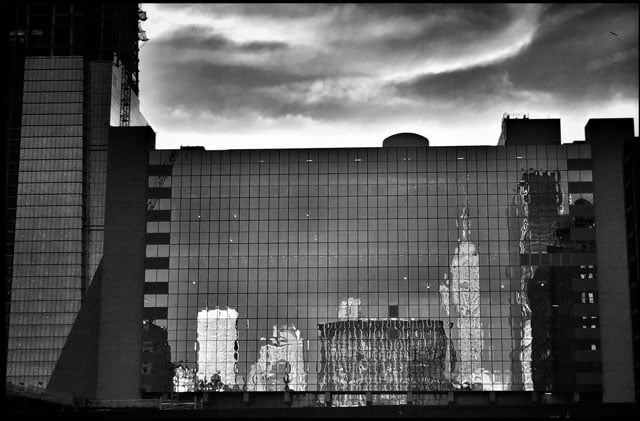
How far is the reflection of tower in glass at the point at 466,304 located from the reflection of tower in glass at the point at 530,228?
520cm

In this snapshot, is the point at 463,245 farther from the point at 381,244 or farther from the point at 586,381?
the point at 586,381

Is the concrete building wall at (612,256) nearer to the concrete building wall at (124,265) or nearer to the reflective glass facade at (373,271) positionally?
the reflective glass facade at (373,271)

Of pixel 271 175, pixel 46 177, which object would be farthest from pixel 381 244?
pixel 46 177

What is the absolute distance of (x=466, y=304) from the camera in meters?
124

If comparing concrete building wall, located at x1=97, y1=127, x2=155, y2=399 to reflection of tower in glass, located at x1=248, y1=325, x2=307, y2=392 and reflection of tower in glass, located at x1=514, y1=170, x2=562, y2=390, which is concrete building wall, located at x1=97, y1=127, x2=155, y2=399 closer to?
reflection of tower in glass, located at x1=248, y1=325, x2=307, y2=392

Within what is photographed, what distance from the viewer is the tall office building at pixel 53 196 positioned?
138250mm

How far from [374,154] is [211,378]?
36224 mm

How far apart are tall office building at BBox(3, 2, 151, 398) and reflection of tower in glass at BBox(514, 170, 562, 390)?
186 feet

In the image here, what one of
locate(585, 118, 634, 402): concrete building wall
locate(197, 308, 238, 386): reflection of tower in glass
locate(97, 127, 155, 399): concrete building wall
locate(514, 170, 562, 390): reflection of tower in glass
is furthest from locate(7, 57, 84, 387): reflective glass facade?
locate(585, 118, 634, 402): concrete building wall

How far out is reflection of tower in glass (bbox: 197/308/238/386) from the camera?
125 meters

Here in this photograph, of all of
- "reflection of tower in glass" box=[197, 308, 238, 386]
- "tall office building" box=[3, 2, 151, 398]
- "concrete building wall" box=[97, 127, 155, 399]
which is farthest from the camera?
"tall office building" box=[3, 2, 151, 398]

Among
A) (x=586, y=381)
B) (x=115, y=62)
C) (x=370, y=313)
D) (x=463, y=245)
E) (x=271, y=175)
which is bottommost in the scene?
(x=586, y=381)

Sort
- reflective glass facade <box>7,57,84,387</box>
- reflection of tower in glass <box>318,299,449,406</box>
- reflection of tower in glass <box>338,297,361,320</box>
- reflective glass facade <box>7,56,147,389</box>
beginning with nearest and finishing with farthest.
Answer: reflection of tower in glass <box>318,299,449,406</box> < reflection of tower in glass <box>338,297,361,320</box> < reflective glass facade <box>7,56,147,389</box> < reflective glass facade <box>7,57,84,387</box>

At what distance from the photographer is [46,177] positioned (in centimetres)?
14262
